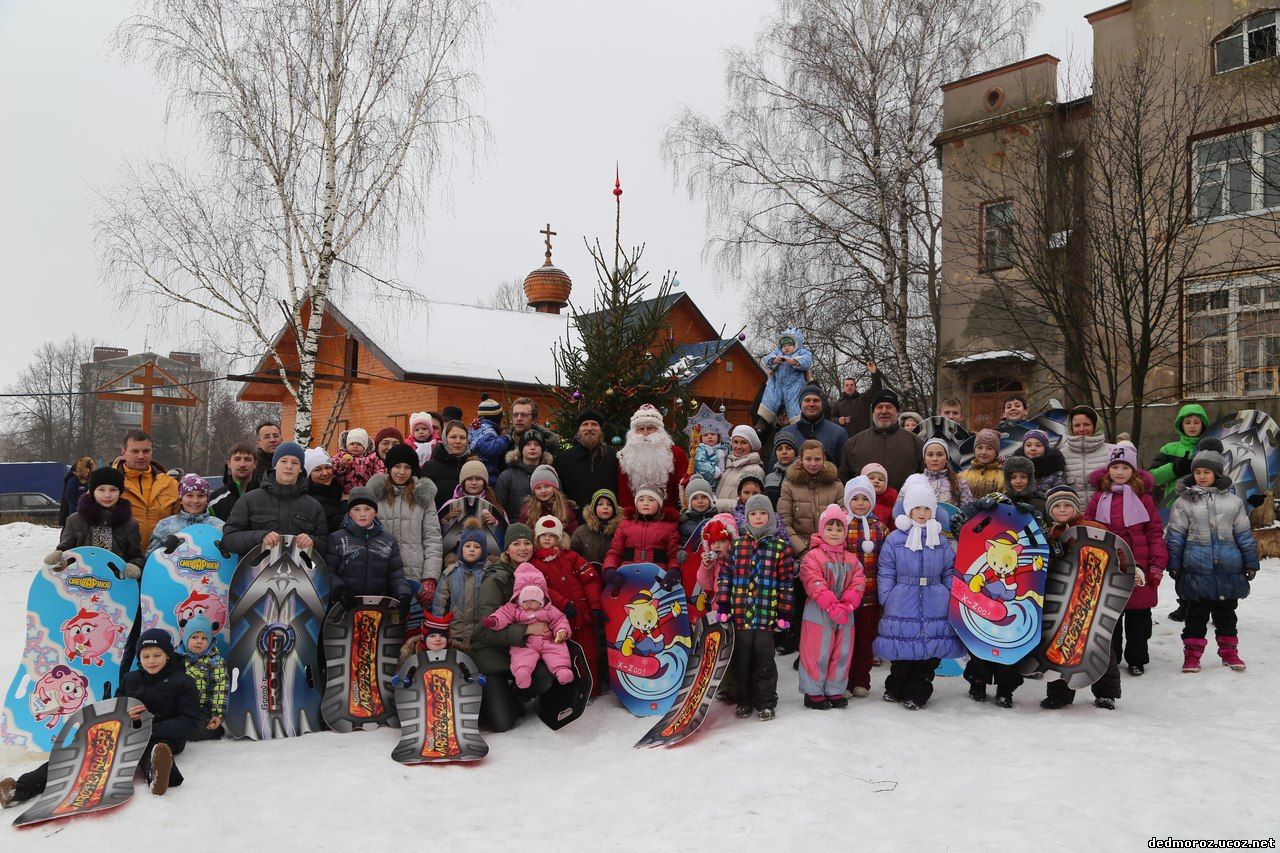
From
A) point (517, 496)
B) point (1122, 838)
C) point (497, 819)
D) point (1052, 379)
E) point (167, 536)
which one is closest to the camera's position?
point (1122, 838)

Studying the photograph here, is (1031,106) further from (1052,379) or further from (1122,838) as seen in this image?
(1122,838)

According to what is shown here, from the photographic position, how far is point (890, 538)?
6.25 meters

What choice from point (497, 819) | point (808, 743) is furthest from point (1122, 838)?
point (497, 819)

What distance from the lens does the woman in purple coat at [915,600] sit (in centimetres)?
601

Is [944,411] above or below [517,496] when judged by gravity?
above

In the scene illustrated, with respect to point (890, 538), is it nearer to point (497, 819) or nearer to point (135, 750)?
point (497, 819)

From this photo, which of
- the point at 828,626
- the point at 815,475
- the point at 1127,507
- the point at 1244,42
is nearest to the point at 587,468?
the point at 815,475

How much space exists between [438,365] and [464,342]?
205 centimetres

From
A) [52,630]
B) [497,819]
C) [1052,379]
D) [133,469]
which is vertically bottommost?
[497,819]

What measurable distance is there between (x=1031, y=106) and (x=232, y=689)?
17161 mm

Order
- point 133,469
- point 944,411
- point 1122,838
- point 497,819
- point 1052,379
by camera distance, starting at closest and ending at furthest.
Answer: point 1122,838 → point 497,819 → point 133,469 → point 944,411 → point 1052,379

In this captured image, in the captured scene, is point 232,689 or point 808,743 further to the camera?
point 232,689

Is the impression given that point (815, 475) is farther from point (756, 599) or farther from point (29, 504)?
point (29, 504)

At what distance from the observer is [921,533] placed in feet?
20.2
